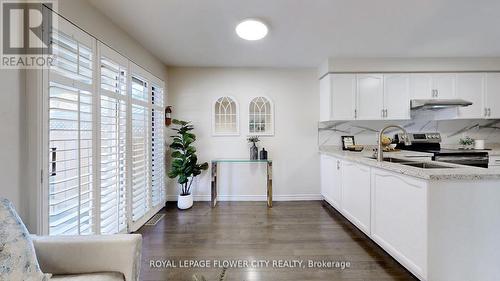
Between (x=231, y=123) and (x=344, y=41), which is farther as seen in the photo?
(x=231, y=123)

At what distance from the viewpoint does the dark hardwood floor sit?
6.63ft

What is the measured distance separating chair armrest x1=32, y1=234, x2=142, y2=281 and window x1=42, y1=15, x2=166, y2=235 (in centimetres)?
43

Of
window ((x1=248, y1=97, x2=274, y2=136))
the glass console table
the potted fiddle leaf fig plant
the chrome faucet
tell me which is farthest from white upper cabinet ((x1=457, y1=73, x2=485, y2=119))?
the potted fiddle leaf fig plant

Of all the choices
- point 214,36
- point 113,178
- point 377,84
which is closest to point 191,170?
point 113,178

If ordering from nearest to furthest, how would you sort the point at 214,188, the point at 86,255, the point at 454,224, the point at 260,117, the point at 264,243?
the point at 86,255, the point at 454,224, the point at 264,243, the point at 214,188, the point at 260,117

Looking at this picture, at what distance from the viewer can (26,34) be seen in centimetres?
155

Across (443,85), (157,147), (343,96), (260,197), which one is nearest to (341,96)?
(343,96)

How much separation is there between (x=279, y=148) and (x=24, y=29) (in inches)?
133

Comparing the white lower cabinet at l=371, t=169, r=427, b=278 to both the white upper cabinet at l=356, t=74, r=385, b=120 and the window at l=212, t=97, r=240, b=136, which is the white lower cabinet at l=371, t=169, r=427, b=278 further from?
the window at l=212, t=97, r=240, b=136

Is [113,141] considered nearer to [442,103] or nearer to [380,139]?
[380,139]

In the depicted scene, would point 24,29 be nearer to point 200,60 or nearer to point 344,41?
point 200,60

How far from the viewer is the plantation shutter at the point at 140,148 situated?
112 inches

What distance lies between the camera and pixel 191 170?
368 cm

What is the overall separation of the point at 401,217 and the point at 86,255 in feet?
7.42
